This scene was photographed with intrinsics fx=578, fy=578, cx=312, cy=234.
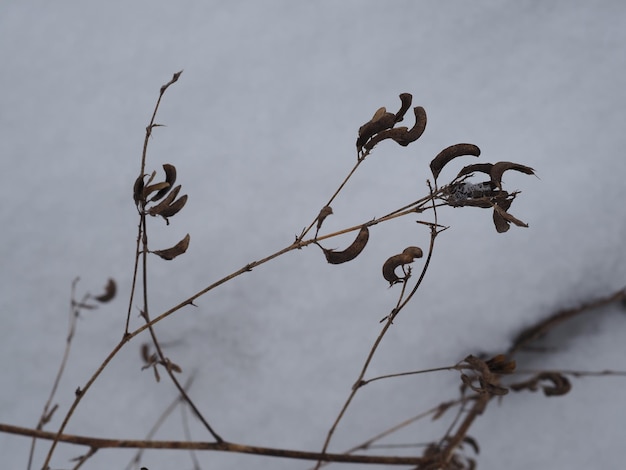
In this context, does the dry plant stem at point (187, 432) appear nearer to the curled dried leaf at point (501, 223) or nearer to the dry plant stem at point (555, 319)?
the dry plant stem at point (555, 319)

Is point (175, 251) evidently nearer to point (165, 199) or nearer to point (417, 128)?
point (165, 199)

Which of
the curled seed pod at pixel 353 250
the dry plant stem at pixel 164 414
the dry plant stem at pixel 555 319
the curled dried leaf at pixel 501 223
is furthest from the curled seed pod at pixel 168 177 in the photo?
the dry plant stem at pixel 555 319

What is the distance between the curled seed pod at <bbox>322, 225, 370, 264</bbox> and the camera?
0.43 meters

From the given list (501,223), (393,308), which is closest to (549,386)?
(393,308)

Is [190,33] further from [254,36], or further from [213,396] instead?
[213,396]

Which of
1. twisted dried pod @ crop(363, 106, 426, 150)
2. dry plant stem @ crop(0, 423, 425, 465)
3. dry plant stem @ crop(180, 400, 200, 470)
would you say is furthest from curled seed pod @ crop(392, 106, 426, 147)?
dry plant stem @ crop(180, 400, 200, 470)

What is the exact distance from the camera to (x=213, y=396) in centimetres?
91

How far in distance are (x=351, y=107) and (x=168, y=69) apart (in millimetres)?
289

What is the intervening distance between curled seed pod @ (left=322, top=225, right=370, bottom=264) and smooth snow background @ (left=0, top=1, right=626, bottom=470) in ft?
1.33

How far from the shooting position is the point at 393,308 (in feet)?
2.55

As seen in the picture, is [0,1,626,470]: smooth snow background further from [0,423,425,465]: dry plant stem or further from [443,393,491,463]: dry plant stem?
[0,423,425,465]: dry plant stem

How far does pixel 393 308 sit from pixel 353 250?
361mm

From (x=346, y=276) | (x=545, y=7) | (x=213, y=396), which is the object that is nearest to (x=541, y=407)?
(x=346, y=276)

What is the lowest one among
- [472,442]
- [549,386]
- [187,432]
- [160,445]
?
[160,445]
